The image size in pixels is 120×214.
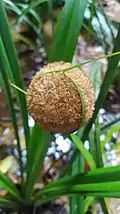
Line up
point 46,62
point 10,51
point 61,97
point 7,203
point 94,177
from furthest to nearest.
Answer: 1. point 46,62
2. point 7,203
3. point 10,51
4. point 94,177
5. point 61,97

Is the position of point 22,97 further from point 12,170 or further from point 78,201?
A: point 12,170

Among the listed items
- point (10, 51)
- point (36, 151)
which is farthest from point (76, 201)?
point (10, 51)

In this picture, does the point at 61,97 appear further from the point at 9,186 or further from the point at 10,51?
the point at 9,186

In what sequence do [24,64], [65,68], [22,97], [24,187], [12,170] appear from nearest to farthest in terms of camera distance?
[65,68]
[22,97]
[24,187]
[12,170]
[24,64]

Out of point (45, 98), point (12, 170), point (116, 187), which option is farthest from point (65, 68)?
point (12, 170)

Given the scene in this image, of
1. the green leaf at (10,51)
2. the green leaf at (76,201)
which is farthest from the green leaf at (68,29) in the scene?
the green leaf at (76,201)

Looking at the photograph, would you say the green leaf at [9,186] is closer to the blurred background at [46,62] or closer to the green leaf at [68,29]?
the blurred background at [46,62]
